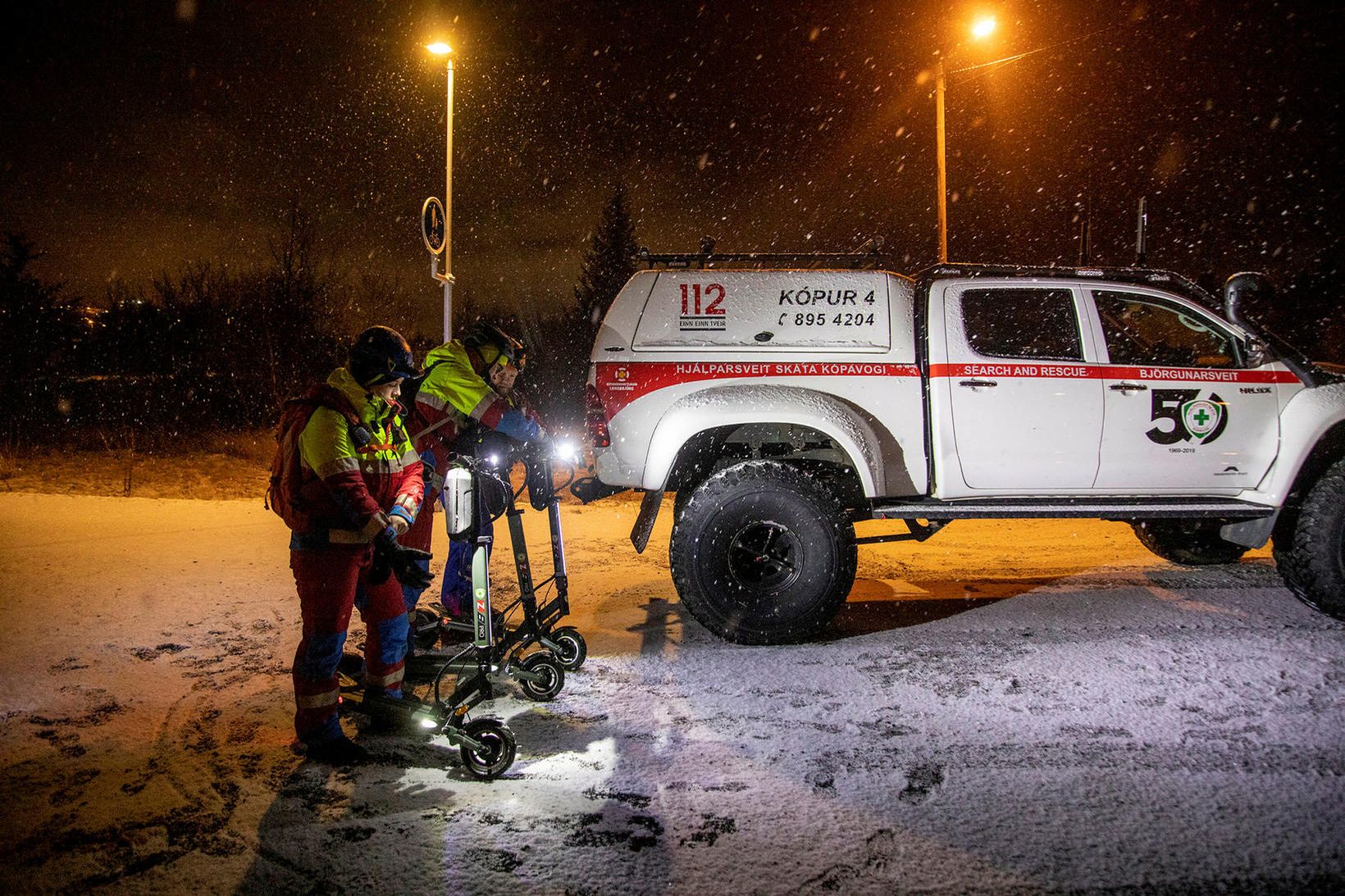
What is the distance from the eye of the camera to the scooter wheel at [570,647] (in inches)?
174

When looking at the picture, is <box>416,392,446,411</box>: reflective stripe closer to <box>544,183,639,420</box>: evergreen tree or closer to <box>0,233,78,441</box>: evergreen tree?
<box>0,233,78,441</box>: evergreen tree

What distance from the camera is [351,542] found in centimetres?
336

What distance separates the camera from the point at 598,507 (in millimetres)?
10312

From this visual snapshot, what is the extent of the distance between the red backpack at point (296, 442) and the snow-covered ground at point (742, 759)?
1035 mm

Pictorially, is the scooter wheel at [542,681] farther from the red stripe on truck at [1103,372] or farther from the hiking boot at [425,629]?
the red stripe on truck at [1103,372]

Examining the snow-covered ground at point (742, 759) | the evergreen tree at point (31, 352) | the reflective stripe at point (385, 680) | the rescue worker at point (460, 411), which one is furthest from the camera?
the evergreen tree at point (31, 352)

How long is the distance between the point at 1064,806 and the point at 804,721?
115 centimetres

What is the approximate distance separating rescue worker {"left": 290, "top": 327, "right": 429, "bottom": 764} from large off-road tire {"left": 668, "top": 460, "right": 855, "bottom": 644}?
→ 1.71 metres

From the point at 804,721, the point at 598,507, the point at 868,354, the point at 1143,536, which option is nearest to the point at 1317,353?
the point at 1143,536

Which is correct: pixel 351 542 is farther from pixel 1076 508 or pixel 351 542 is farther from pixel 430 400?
pixel 1076 508

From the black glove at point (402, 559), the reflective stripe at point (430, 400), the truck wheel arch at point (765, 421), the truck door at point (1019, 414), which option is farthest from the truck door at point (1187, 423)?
the black glove at point (402, 559)

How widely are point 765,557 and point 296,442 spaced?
8.65 ft

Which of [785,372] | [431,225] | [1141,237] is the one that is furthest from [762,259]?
[431,225]

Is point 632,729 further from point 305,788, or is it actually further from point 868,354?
point 868,354
